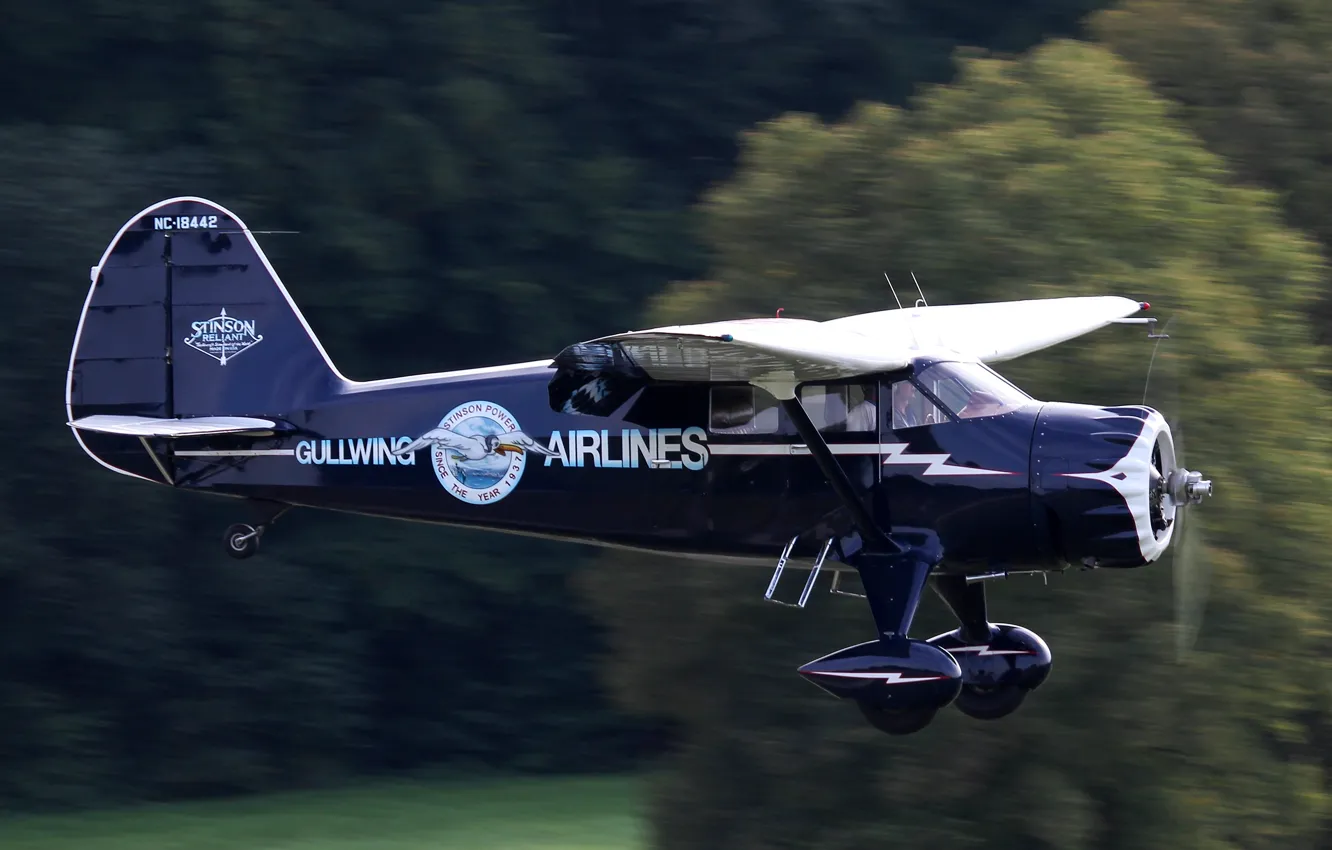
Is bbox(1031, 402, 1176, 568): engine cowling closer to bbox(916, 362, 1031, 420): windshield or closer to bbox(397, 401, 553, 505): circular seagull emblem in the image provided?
bbox(916, 362, 1031, 420): windshield

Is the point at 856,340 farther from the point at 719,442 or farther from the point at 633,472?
the point at 633,472

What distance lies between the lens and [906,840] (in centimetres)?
1234

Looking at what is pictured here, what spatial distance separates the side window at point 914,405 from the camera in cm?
951

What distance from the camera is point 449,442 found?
10406 mm

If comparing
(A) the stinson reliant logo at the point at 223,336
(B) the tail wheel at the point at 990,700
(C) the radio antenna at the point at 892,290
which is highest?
(C) the radio antenna at the point at 892,290

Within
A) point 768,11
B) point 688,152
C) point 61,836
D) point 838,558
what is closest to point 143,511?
point 61,836

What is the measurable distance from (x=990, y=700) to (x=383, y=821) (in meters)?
12.8

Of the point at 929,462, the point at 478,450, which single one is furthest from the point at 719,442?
the point at 478,450

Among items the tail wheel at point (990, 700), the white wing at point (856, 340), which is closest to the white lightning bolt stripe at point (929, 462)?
the white wing at point (856, 340)

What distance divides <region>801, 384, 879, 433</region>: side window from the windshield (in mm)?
305

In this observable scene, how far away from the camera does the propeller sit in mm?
9250

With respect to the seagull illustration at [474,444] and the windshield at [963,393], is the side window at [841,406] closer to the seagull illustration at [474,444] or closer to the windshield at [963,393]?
the windshield at [963,393]

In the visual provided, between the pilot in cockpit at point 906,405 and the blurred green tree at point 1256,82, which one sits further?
the blurred green tree at point 1256,82

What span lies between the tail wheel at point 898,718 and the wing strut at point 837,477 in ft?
2.79
